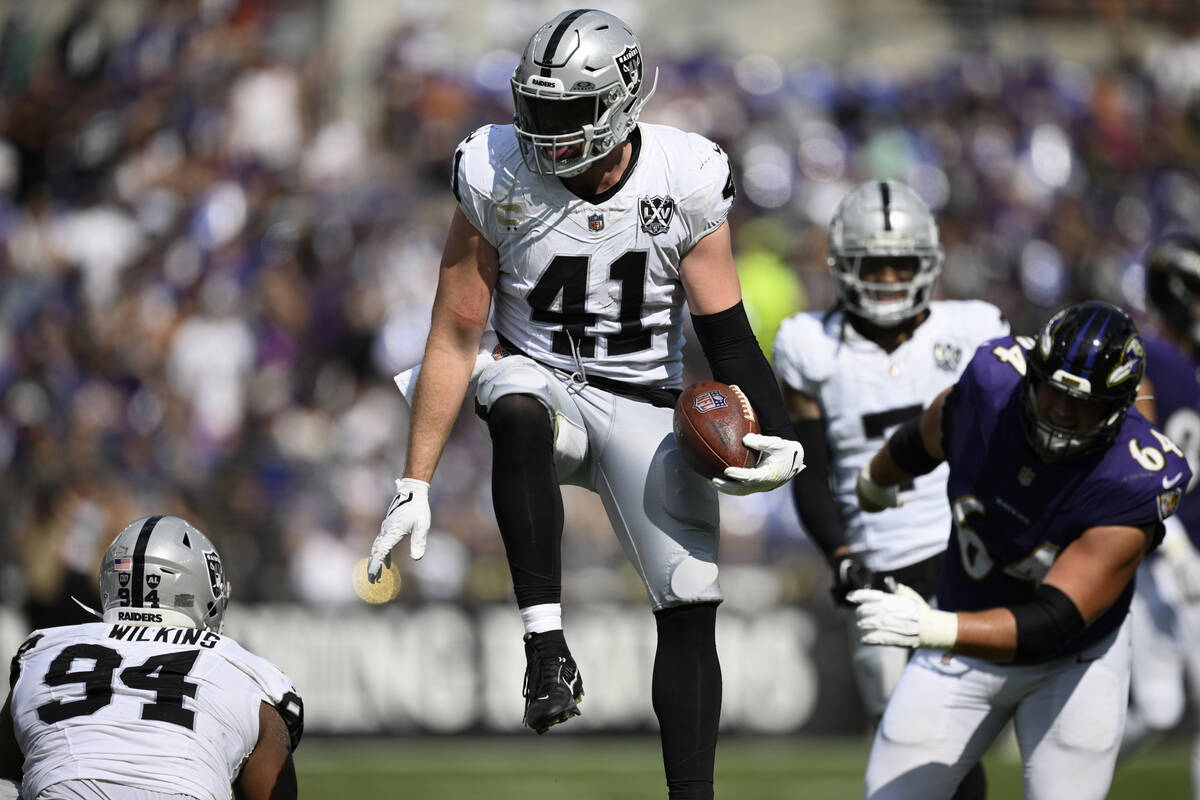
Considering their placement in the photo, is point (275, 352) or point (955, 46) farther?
point (955, 46)

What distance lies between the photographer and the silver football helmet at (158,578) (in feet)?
15.3

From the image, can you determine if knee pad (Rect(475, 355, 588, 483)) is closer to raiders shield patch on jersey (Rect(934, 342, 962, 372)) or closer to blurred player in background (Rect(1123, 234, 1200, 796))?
raiders shield patch on jersey (Rect(934, 342, 962, 372))

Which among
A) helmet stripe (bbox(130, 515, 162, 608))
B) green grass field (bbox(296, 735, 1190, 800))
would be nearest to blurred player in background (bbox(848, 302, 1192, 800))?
helmet stripe (bbox(130, 515, 162, 608))

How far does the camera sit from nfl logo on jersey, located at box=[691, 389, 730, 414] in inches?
188

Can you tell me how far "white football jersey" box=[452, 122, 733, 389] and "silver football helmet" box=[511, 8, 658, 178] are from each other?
13 cm

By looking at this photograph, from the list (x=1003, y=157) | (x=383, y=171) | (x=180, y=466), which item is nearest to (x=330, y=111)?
(x=383, y=171)

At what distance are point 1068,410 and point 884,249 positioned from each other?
173cm

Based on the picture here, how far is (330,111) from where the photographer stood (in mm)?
15094

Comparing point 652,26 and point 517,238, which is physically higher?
point 652,26

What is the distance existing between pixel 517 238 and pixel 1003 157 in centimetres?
1171

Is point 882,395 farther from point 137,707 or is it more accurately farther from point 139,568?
point 137,707

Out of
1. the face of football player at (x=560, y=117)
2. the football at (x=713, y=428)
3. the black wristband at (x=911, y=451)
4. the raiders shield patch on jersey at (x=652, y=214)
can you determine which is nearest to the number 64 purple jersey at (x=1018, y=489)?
the black wristband at (x=911, y=451)

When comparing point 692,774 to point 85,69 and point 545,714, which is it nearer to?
point 545,714

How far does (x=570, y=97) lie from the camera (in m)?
4.76
